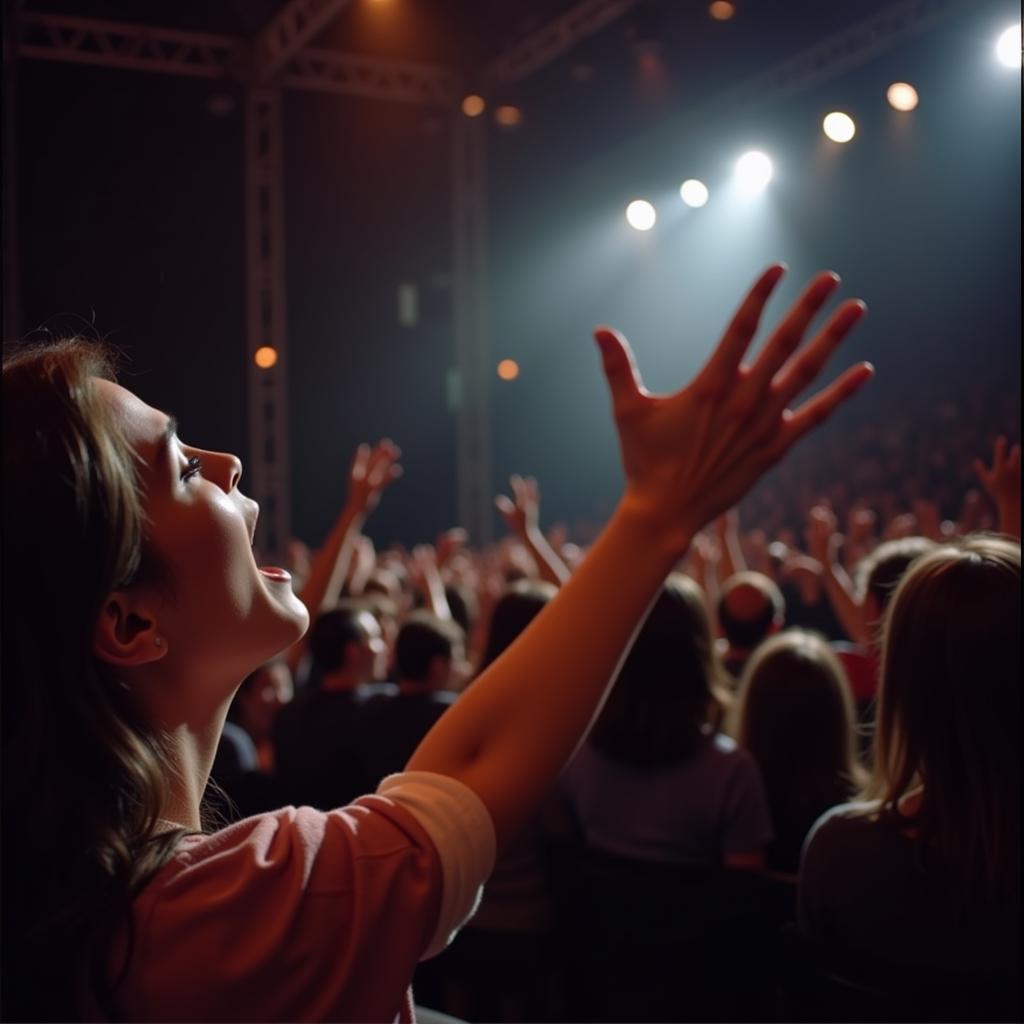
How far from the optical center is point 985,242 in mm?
8578

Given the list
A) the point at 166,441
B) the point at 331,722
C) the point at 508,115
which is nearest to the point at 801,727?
the point at 331,722

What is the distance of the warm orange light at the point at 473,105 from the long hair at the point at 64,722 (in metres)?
10.0

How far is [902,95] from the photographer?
801 cm

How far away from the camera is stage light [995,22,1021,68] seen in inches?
272

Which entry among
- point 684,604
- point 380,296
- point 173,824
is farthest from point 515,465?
point 173,824

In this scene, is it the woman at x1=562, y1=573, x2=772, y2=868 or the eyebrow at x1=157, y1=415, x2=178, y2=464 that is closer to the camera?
the eyebrow at x1=157, y1=415, x2=178, y2=464

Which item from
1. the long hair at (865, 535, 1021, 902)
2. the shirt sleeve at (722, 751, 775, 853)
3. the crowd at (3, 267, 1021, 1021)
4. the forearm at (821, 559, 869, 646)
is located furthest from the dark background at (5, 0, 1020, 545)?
the long hair at (865, 535, 1021, 902)

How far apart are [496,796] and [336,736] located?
2249 millimetres

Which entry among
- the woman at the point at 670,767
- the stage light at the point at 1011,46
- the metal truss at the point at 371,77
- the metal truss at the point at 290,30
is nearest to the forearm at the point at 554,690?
A: the woman at the point at 670,767

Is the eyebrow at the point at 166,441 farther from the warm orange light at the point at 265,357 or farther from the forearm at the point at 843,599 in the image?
the warm orange light at the point at 265,357

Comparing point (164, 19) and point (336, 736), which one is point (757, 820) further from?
point (164, 19)

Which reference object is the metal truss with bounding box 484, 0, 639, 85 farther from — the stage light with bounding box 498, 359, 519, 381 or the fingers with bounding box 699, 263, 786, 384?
the fingers with bounding box 699, 263, 786, 384

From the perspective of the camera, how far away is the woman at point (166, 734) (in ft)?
A: 2.56

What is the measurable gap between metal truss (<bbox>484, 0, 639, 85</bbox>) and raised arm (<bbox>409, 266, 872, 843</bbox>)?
8.08 meters
